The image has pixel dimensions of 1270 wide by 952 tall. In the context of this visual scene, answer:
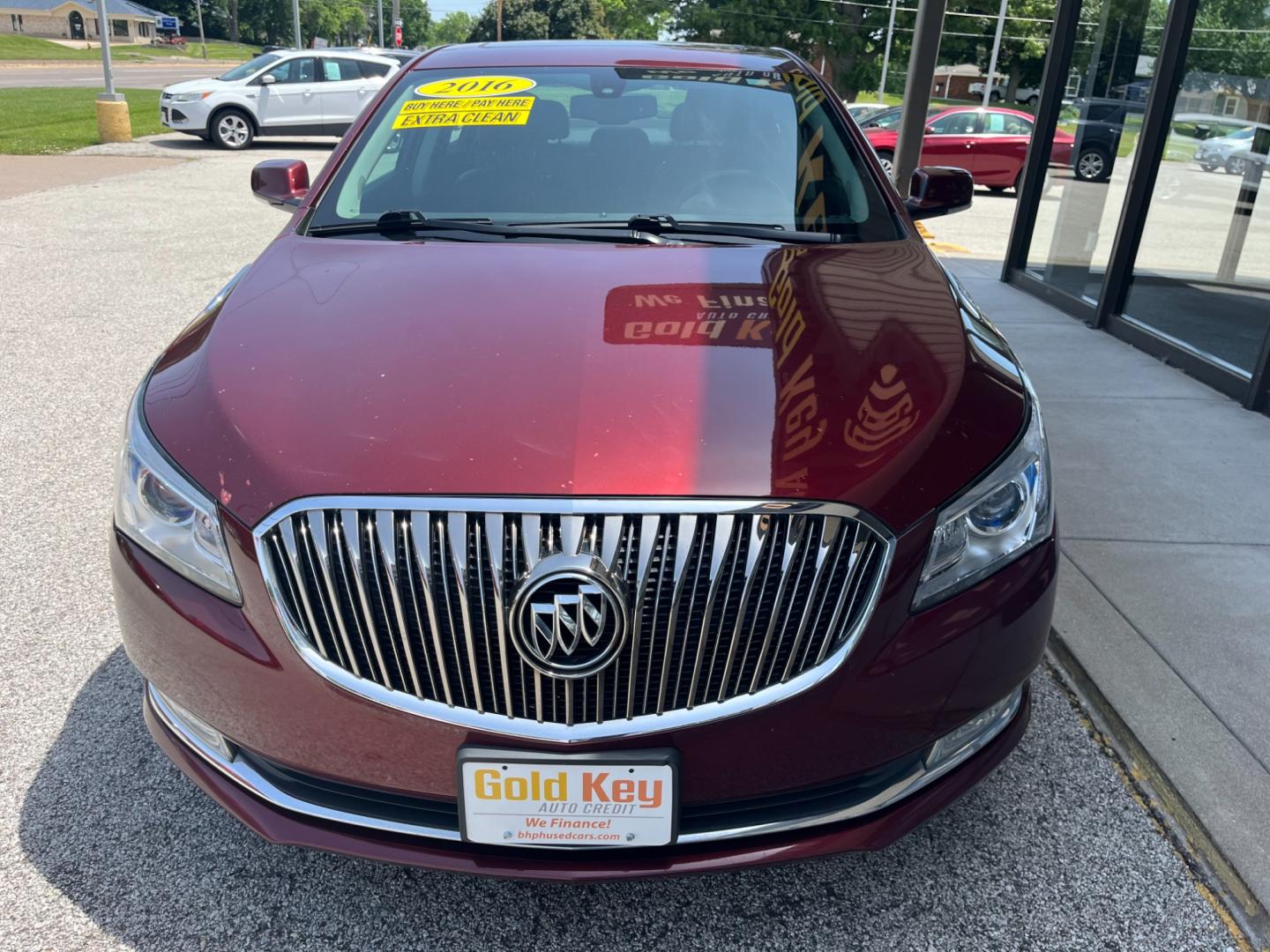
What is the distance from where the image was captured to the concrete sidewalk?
247cm

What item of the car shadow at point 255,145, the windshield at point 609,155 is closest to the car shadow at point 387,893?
the windshield at point 609,155

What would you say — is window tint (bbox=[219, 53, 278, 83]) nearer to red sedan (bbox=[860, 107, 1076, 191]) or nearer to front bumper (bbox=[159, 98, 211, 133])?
front bumper (bbox=[159, 98, 211, 133])

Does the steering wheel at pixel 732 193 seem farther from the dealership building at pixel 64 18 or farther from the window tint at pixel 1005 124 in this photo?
the dealership building at pixel 64 18

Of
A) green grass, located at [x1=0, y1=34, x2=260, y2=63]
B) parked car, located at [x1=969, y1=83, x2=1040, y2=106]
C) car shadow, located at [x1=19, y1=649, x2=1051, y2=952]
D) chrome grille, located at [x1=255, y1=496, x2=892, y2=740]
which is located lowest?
green grass, located at [x1=0, y1=34, x2=260, y2=63]

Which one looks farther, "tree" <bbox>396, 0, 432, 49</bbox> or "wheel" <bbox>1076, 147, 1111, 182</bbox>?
"tree" <bbox>396, 0, 432, 49</bbox>

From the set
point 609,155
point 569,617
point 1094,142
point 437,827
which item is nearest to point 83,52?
point 1094,142

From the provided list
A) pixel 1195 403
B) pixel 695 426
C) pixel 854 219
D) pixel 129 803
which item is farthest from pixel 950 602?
pixel 1195 403

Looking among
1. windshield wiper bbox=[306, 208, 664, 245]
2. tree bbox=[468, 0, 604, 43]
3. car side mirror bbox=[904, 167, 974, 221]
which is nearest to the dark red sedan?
windshield wiper bbox=[306, 208, 664, 245]

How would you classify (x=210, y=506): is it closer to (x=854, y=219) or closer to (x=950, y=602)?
(x=950, y=602)

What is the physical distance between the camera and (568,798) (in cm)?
169

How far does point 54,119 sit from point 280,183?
1957cm

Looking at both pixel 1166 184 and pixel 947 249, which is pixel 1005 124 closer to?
pixel 947 249

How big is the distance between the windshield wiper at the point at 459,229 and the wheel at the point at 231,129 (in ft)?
54.8

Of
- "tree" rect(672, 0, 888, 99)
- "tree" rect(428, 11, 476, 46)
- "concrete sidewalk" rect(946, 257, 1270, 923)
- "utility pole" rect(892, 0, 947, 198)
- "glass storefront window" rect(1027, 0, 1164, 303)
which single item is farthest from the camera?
"tree" rect(428, 11, 476, 46)
